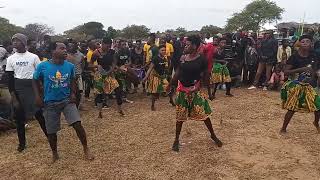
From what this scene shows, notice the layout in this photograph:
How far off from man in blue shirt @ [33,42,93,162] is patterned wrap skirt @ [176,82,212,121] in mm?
1588

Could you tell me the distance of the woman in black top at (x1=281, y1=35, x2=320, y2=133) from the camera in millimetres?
7289

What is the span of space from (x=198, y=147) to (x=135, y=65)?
6967 millimetres

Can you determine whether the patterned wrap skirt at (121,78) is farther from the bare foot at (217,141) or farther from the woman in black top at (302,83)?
the woman in black top at (302,83)

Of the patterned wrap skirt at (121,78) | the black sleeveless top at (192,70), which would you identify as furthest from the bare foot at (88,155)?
the patterned wrap skirt at (121,78)

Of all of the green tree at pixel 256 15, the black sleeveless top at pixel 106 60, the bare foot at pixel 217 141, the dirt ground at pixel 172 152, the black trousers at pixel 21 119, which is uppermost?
the green tree at pixel 256 15

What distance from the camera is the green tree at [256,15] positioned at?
59875mm

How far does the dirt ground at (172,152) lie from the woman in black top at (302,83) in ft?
1.95

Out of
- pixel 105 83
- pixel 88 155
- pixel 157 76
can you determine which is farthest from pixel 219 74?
pixel 88 155

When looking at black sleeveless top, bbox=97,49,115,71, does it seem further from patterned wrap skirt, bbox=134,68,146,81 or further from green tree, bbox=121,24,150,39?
green tree, bbox=121,24,150,39

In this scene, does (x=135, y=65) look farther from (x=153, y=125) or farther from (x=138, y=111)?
(x=153, y=125)

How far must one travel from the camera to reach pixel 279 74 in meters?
12.9

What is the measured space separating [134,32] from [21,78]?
165 feet

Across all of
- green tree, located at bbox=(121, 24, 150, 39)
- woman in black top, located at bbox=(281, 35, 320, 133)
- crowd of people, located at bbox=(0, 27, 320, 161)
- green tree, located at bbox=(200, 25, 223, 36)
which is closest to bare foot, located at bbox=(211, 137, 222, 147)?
crowd of people, located at bbox=(0, 27, 320, 161)

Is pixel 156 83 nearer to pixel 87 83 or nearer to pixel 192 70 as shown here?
pixel 87 83
